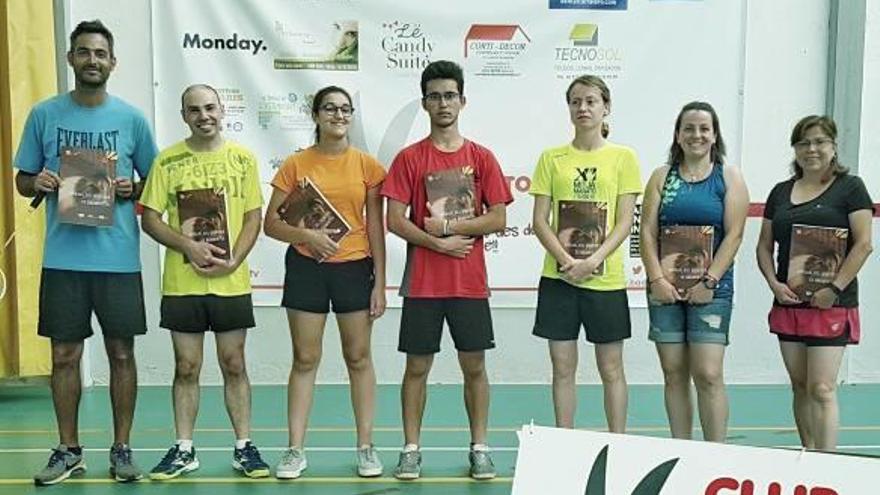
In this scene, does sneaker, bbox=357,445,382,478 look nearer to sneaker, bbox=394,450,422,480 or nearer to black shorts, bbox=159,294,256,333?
sneaker, bbox=394,450,422,480

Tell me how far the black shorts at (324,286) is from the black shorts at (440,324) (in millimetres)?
223

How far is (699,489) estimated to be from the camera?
84.8 inches

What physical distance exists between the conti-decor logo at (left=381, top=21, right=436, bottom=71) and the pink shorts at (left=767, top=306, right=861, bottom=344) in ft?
10.4

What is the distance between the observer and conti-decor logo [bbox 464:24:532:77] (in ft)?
20.6

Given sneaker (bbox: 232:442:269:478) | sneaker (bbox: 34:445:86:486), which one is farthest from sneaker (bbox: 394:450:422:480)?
sneaker (bbox: 34:445:86:486)

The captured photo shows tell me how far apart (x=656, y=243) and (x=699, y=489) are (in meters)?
1.93

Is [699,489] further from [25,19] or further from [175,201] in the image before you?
[25,19]

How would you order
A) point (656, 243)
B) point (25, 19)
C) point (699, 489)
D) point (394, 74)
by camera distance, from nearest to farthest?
point (699, 489) < point (656, 243) < point (25, 19) < point (394, 74)

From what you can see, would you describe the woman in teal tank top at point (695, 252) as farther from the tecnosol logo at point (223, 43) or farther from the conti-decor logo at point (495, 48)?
the tecnosol logo at point (223, 43)

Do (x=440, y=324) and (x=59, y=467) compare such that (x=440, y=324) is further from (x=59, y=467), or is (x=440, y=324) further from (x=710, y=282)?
(x=59, y=467)

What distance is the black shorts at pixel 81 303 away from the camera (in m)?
4.12

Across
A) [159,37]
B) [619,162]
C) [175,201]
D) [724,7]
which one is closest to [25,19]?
[159,37]

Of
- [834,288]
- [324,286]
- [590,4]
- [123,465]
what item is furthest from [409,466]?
[590,4]

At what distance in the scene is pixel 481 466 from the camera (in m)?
4.26
